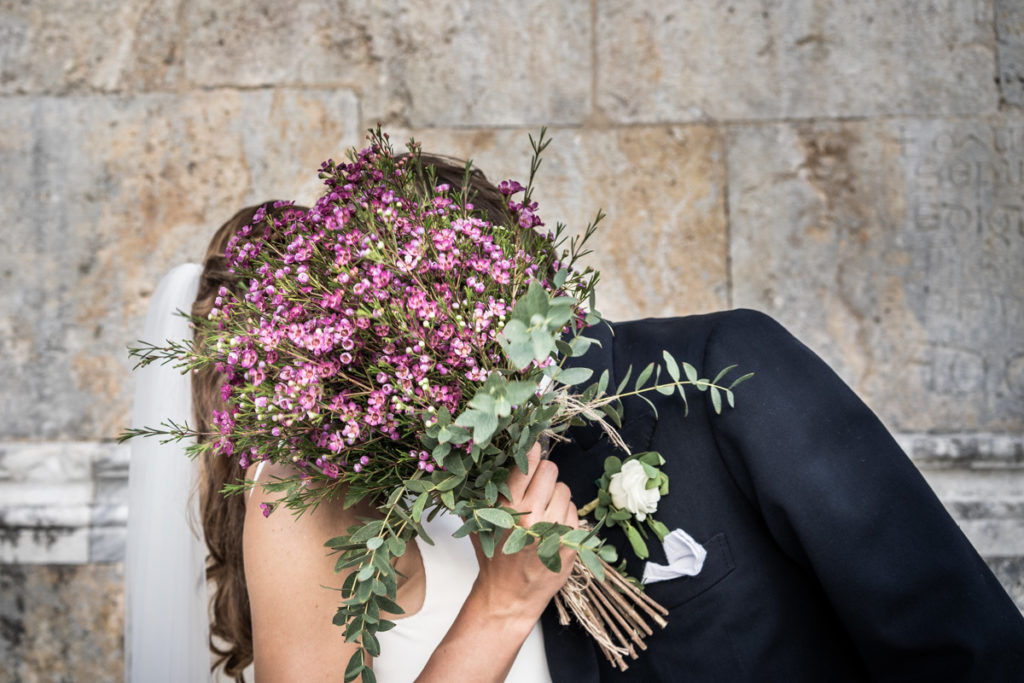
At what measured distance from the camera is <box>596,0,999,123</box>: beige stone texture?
2.97m

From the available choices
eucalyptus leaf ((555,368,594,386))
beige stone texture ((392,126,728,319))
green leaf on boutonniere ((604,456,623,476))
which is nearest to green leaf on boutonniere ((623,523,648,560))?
green leaf on boutonniere ((604,456,623,476))

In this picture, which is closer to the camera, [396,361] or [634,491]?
[396,361]

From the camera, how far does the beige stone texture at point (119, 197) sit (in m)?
3.10

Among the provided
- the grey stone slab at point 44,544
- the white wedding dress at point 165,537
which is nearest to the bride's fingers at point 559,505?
the white wedding dress at point 165,537

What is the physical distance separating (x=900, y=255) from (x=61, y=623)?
3624 millimetres

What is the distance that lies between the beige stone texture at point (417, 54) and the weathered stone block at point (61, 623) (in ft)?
6.80

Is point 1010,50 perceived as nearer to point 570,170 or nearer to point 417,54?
point 570,170

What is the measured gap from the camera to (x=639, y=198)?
3.08 metres

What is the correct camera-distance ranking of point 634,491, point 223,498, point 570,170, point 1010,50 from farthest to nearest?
1. point 570,170
2. point 1010,50
3. point 223,498
4. point 634,491

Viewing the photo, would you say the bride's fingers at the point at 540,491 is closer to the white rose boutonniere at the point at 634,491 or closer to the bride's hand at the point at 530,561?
the bride's hand at the point at 530,561

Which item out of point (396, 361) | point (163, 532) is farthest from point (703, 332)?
point (163, 532)

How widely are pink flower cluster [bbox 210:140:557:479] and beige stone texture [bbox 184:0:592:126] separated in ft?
6.58

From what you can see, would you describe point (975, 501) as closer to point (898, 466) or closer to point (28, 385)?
point (898, 466)

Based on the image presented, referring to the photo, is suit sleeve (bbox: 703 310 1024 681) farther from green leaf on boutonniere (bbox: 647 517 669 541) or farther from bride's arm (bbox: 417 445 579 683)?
bride's arm (bbox: 417 445 579 683)
